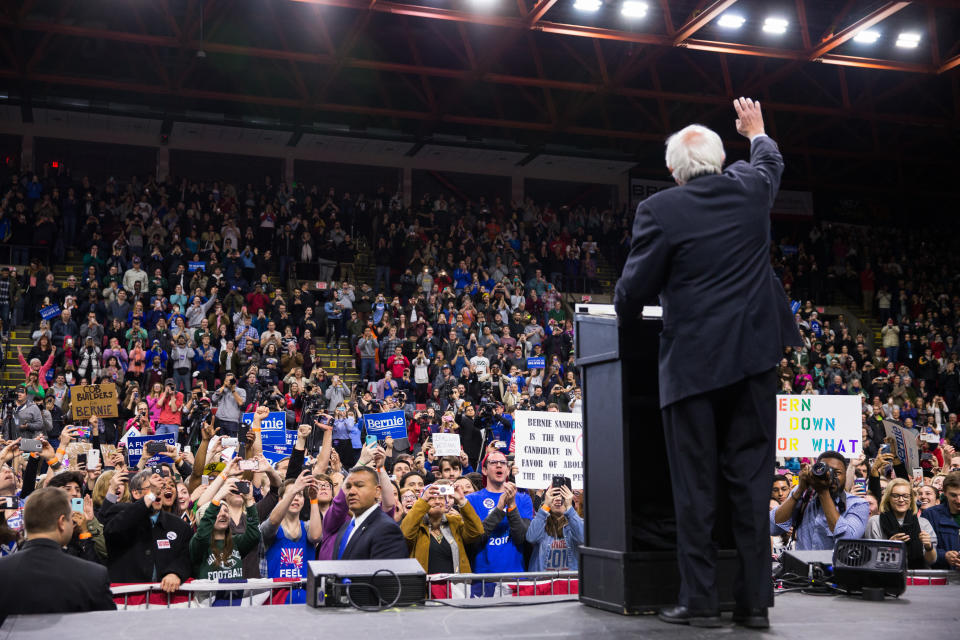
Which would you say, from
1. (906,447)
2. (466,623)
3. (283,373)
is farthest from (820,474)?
(283,373)

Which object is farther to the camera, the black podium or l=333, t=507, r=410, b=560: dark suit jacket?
l=333, t=507, r=410, b=560: dark suit jacket

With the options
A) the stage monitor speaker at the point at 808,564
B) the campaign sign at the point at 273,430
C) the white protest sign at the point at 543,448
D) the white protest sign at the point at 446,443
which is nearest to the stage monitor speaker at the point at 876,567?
the stage monitor speaker at the point at 808,564

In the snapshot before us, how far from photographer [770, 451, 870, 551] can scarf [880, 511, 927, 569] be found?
23.3 inches

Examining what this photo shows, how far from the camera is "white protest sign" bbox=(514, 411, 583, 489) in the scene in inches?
287

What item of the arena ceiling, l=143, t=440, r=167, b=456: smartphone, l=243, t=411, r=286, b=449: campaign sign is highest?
the arena ceiling

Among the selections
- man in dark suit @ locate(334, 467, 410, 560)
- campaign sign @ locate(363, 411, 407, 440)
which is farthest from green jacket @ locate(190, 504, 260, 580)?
campaign sign @ locate(363, 411, 407, 440)

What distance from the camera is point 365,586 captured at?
343 cm

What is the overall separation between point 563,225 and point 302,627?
25.4 meters

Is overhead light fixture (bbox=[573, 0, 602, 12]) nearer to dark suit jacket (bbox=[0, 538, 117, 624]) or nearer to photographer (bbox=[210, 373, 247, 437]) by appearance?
photographer (bbox=[210, 373, 247, 437])

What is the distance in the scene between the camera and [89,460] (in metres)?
9.95

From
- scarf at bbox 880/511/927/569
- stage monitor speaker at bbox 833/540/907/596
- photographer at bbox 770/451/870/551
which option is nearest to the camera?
stage monitor speaker at bbox 833/540/907/596

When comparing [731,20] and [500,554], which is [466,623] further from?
[731,20]

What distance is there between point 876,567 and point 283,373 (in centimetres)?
1496

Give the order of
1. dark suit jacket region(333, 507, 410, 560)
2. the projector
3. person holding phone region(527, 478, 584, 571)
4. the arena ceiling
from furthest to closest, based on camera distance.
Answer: the arena ceiling < person holding phone region(527, 478, 584, 571) < dark suit jacket region(333, 507, 410, 560) < the projector
